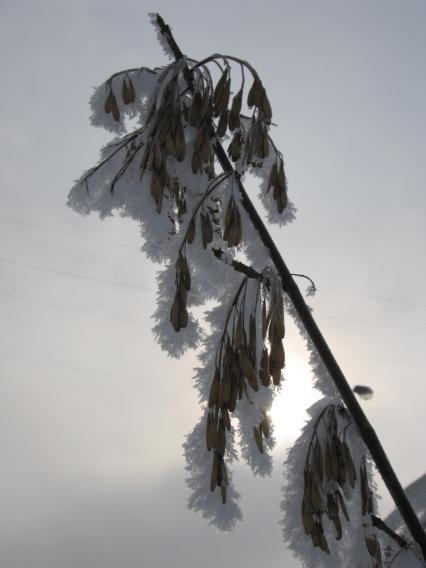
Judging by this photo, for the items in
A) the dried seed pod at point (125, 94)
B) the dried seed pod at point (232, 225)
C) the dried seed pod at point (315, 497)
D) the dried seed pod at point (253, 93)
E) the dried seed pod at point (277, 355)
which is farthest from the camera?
the dried seed pod at point (125, 94)

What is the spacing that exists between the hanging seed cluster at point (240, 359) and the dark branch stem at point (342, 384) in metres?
0.11

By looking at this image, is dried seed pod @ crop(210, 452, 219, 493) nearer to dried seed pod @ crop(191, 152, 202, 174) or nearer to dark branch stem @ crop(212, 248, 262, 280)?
dark branch stem @ crop(212, 248, 262, 280)

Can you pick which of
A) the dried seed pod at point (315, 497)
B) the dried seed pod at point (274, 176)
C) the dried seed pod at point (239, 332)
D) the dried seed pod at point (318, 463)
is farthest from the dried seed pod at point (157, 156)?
the dried seed pod at point (315, 497)

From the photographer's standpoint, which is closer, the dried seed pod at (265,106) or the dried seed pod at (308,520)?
the dried seed pod at (308,520)

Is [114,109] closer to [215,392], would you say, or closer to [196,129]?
[196,129]

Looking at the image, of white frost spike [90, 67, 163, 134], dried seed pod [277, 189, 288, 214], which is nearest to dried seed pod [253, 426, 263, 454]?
dried seed pod [277, 189, 288, 214]

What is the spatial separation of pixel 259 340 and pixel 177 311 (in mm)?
365

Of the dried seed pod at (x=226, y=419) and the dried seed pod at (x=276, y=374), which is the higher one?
the dried seed pod at (x=276, y=374)

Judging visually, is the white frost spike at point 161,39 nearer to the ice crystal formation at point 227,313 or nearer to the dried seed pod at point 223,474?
the ice crystal formation at point 227,313

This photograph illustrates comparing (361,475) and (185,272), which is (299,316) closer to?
(185,272)

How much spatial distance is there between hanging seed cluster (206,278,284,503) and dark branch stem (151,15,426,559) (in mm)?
112

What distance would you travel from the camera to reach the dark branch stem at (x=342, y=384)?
1.98 metres

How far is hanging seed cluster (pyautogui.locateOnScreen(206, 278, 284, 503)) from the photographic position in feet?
6.59

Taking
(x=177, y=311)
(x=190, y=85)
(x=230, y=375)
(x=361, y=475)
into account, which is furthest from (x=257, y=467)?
(x=190, y=85)
